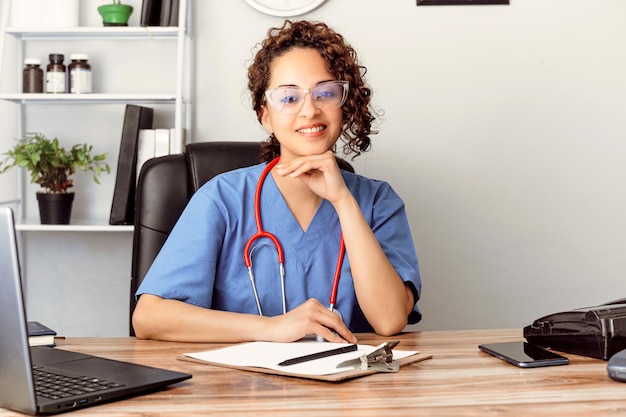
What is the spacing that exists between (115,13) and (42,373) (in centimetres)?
163

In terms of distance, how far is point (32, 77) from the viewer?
2490mm

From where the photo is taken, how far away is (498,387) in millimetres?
1046

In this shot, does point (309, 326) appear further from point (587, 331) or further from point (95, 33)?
point (95, 33)

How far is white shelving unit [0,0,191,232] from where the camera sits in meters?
2.40

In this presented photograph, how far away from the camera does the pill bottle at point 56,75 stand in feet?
8.11

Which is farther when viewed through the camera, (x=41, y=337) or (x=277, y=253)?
(x=277, y=253)

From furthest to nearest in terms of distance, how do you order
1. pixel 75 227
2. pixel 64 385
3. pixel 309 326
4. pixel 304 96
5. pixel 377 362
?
pixel 75 227 < pixel 304 96 < pixel 309 326 < pixel 377 362 < pixel 64 385

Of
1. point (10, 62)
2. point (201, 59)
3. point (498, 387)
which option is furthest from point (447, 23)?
point (498, 387)

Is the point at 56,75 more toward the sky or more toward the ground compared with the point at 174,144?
more toward the sky

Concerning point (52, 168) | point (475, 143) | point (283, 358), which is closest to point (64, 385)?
point (283, 358)

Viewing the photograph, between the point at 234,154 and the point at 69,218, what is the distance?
0.79 metres

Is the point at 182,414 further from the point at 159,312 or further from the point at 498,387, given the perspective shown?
the point at 159,312

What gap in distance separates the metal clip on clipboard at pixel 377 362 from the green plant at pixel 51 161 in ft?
5.00

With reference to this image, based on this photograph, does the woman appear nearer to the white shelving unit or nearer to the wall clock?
the white shelving unit
